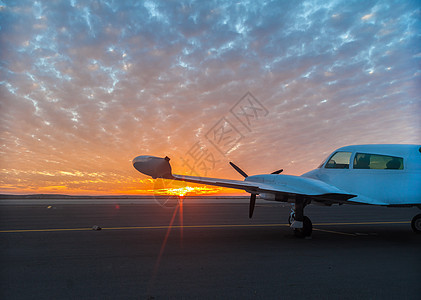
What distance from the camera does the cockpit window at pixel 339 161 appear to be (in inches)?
439

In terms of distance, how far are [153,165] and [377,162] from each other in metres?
8.06

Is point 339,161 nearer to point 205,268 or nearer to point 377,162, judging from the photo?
point 377,162

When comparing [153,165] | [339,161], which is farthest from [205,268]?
[339,161]

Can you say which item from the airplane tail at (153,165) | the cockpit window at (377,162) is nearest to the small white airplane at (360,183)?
the cockpit window at (377,162)

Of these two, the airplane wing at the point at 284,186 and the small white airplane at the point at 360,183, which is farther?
the small white airplane at the point at 360,183

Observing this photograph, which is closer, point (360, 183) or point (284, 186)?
point (284, 186)

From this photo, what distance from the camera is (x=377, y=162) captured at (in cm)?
1055

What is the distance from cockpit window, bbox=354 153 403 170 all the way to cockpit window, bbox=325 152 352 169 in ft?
1.13

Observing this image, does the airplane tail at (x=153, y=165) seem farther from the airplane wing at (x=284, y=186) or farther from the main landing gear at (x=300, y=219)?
the main landing gear at (x=300, y=219)

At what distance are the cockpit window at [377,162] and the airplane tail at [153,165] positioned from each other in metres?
7.22

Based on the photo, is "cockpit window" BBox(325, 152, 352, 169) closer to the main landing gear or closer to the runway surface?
the main landing gear

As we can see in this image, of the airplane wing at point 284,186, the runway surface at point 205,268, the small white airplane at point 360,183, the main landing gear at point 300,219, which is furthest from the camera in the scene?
the main landing gear at point 300,219

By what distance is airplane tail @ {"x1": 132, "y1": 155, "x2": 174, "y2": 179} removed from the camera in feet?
26.6

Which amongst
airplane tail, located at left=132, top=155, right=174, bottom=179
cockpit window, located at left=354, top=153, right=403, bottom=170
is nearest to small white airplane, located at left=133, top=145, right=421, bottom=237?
cockpit window, located at left=354, top=153, right=403, bottom=170
